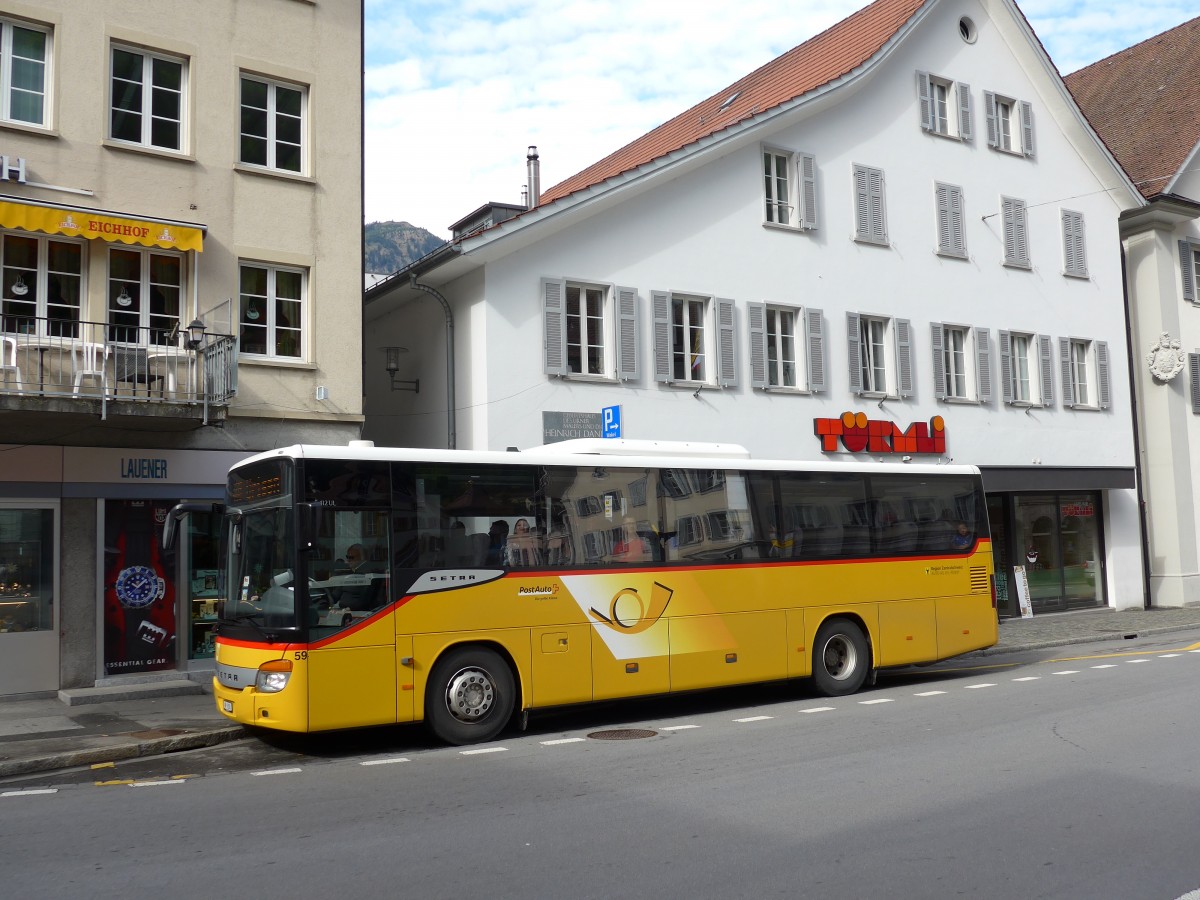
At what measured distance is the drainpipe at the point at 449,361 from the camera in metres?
18.6

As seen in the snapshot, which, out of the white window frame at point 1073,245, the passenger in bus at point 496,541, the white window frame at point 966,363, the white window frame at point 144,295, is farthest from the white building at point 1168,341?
the white window frame at point 144,295

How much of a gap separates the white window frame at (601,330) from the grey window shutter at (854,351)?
5032 mm

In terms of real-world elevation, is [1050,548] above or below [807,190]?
below

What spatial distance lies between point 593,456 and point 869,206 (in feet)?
42.1

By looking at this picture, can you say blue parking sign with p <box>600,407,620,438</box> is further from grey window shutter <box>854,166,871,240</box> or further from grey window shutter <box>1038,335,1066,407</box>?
grey window shutter <box>1038,335,1066,407</box>

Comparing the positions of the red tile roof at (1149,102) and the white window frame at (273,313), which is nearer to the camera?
the white window frame at (273,313)

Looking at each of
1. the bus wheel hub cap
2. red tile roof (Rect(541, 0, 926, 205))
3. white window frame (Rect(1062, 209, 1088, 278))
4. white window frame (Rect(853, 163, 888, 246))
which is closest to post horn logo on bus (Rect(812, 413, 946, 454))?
white window frame (Rect(853, 163, 888, 246))

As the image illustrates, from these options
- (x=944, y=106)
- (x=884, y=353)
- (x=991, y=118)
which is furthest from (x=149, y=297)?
(x=991, y=118)

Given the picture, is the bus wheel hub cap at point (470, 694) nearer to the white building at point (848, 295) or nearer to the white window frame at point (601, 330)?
the white building at point (848, 295)

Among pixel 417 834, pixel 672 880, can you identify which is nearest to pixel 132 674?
pixel 417 834

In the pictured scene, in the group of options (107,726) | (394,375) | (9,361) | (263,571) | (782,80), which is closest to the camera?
(263,571)

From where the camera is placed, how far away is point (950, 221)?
80.4 feet

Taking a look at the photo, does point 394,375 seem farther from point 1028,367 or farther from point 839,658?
point 1028,367

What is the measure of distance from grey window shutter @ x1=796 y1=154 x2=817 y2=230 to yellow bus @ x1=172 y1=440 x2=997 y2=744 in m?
7.88
